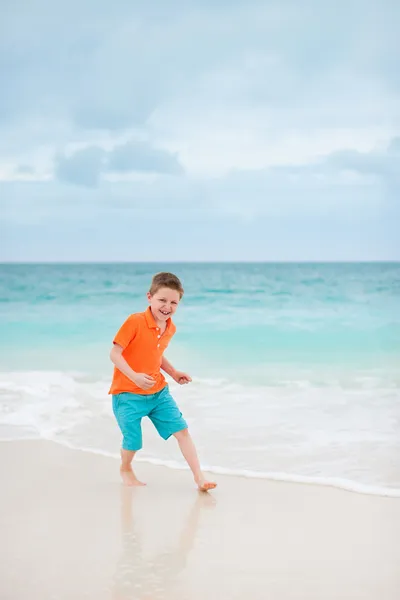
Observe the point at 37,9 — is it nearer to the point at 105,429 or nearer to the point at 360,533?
the point at 105,429

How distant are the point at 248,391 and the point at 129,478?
285 cm

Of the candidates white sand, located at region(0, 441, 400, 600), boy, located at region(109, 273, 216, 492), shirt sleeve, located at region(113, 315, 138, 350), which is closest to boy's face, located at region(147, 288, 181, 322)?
boy, located at region(109, 273, 216, 492)

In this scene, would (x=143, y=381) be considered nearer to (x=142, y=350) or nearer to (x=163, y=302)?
(x=142, y=350)

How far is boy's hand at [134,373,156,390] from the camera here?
322cm

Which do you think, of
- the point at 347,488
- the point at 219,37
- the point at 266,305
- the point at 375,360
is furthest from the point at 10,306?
the point at 347,488

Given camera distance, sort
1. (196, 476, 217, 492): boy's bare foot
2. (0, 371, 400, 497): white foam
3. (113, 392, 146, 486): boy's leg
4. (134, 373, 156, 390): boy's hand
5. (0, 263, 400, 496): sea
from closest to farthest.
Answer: (134, 373, 156, 390): boy's hand → (196, 476, 217, 492): boy's bare foot → (113, 392, 146, 486): boy's leg → (0, 371, 400, 497): white foam → (0, 263, 400, 496): sea

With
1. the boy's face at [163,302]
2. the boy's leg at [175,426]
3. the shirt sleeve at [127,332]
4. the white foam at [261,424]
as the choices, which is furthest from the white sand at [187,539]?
the boy's face at [163,302]

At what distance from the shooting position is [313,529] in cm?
290

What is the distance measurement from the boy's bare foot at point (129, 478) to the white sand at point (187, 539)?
0.15 ft

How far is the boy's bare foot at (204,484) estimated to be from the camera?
11.0 ft

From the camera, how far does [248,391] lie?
630 cm

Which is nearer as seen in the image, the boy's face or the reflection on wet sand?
the reflection on wet sand

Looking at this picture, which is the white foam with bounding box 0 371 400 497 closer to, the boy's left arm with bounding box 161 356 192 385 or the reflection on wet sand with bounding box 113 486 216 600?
the boy's left arm with bounding box 161 356 192 385

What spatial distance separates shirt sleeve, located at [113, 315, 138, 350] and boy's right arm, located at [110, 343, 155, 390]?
0.02 metres
